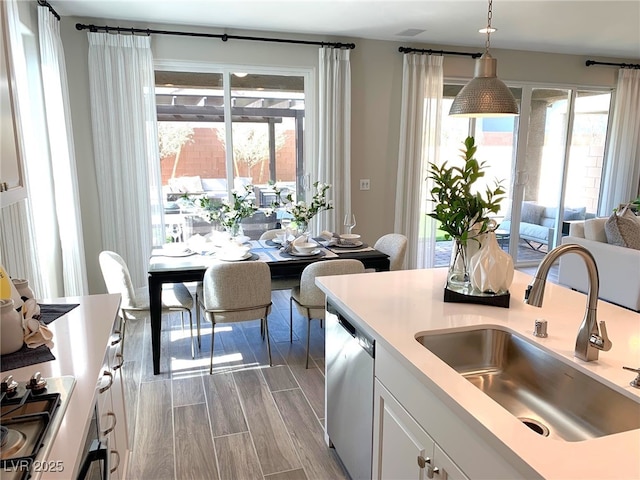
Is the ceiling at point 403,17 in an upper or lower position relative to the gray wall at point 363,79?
upper

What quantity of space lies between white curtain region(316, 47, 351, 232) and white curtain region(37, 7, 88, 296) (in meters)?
2.29

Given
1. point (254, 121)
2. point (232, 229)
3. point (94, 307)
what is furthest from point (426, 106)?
point (94, 307)

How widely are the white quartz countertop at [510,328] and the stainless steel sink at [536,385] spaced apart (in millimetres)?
40

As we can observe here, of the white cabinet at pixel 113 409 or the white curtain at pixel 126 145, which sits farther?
the white curtain at pixel 126 145

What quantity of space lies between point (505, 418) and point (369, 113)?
173 inches

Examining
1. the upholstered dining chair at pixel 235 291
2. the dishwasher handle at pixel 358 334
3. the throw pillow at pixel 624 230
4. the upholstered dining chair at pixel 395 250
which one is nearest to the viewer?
the dishwasher handle at pixel 358 334

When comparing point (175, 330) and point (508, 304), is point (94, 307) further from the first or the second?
point (175, 330)

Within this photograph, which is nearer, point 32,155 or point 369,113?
point 32,155

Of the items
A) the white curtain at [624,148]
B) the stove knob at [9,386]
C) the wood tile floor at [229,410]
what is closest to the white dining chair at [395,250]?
the wood tile floor at [229,410]

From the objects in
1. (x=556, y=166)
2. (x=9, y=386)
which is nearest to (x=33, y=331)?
(x=9, y=386)

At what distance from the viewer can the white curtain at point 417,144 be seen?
5082mm

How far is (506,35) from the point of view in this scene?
15.7 ft

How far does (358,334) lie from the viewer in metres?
1.87

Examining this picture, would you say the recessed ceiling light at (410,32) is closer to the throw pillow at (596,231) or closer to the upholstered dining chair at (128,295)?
the throw pillow at (596,231)
